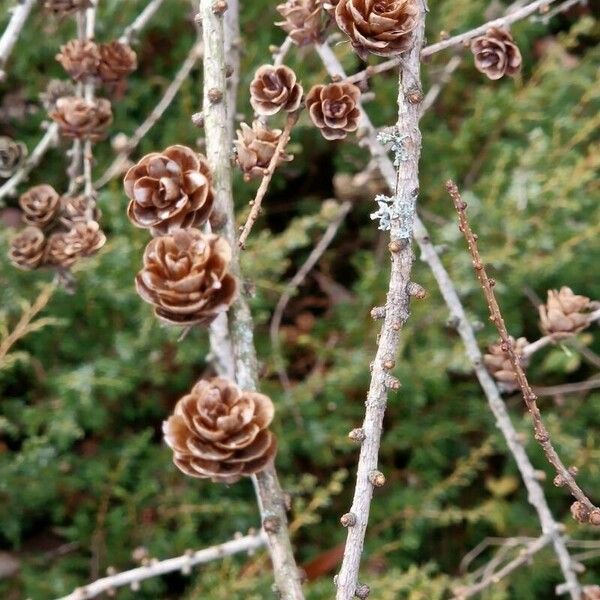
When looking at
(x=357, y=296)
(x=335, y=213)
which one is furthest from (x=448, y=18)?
(x=357, y=296)

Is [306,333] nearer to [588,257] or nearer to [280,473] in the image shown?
[280,473]

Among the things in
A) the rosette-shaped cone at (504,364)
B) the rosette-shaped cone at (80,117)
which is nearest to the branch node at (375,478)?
the rosette-shaped cone at (504,364)

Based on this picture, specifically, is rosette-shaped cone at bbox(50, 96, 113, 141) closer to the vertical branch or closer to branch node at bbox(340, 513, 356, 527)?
the vertical branch

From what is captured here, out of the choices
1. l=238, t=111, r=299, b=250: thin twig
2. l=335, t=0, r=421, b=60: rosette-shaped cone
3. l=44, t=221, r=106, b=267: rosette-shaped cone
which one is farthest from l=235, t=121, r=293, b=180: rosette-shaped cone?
l=44, t=221, r=106, b=267: rosette-shaped cone

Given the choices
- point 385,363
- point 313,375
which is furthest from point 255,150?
point 313,375

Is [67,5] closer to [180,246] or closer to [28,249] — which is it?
[28,249]
